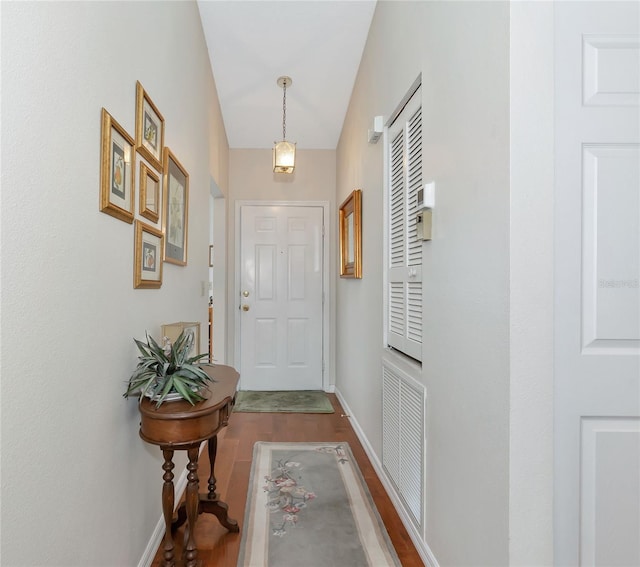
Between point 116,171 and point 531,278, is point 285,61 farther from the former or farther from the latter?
point 531,278

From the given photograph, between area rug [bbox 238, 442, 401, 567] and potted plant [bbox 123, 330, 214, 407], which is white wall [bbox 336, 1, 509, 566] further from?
potted plant [bbox 123, 330, 214, 407]

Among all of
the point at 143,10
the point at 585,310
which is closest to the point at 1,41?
the point at 143,10

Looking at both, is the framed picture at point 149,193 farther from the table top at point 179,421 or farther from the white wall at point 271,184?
the white wall at point 271,184

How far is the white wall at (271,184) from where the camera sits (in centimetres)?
439

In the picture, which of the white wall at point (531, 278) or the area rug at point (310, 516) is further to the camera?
the area rug at point (310, 516)

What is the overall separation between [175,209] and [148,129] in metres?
0.52

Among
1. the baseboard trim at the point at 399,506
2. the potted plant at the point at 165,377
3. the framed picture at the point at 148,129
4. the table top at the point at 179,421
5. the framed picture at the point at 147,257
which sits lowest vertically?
the baseboard trim at the point at 399,506

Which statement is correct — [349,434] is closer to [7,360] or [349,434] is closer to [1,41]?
[7,360]

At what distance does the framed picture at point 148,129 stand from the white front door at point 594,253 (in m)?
1.41

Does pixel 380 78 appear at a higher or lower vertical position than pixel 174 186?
higher

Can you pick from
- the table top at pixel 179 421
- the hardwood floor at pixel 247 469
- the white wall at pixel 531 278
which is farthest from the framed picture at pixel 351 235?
the white wall at pixel 531 278

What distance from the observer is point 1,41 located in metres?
0.80

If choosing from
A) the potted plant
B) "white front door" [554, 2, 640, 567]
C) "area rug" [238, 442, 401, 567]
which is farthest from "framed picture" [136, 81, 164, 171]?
"area rug" [238, 442, 401, 567]

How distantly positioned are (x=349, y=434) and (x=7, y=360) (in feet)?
8.83
